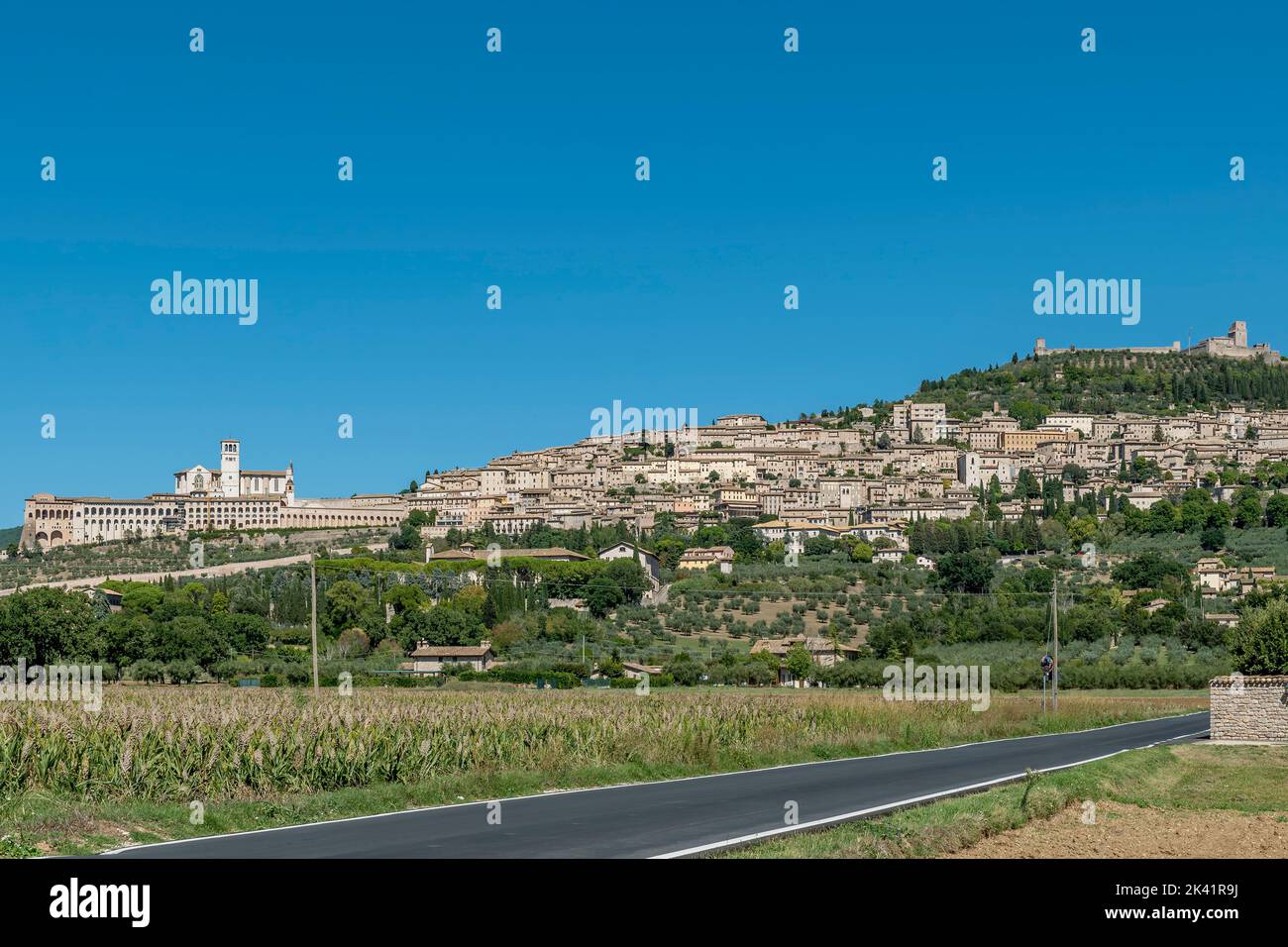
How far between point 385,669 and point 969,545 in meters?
78.8

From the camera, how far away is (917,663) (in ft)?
191

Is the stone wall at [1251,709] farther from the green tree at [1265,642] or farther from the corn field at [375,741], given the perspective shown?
the corn field at [375,741]

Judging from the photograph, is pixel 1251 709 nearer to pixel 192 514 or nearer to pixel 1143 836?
pixel 1143 836

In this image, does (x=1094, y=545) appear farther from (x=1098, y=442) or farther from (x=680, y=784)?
(x=680, y=784)

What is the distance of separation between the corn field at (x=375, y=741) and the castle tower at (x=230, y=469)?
168 meters

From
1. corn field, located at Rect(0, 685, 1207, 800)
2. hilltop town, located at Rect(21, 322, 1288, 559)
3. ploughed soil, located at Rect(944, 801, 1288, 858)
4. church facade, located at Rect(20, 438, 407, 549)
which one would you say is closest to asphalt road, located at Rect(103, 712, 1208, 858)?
ploughed soil, located at Rect(944, 801, 1288, 858)

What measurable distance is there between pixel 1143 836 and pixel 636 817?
530cm

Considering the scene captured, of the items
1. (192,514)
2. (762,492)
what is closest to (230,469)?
(192,514)

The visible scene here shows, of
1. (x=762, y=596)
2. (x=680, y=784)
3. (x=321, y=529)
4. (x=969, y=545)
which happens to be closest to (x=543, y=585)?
(x=762, y=596)

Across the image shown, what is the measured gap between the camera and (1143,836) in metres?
14.5

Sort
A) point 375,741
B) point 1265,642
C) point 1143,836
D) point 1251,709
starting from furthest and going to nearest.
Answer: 1. point 1265,642
2. point 1251,709
3. point 375,741
4. point 1143,836

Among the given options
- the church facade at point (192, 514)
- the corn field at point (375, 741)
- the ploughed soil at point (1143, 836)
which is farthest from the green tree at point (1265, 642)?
the church facade at point (192, 514)

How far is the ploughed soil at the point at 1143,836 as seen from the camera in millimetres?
13008

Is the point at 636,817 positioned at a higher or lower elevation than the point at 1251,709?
higher
